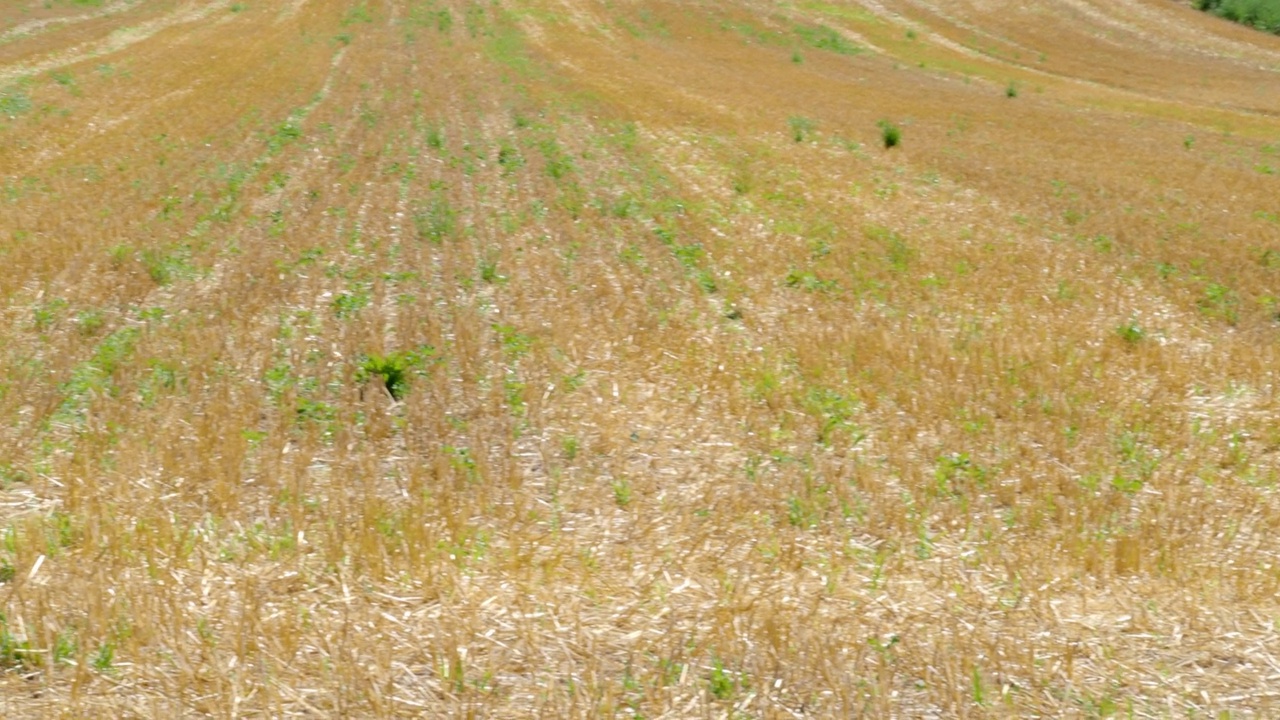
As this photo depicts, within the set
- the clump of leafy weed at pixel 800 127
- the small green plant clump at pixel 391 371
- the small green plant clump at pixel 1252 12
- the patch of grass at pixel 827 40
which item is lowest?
the patch of grass at pixel 827 40

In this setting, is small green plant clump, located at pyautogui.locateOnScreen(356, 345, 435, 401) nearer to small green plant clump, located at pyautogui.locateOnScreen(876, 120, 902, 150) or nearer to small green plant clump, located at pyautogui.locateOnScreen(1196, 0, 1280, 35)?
small green plant clump, located at pyautogui.locateOnScreen(876, 120, 902, 150)

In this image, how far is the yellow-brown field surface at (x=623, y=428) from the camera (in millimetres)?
4387

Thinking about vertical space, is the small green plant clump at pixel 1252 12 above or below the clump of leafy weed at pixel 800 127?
below

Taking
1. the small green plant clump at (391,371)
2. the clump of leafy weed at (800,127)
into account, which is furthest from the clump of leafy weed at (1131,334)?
the clump of leafy weed at (800,127)

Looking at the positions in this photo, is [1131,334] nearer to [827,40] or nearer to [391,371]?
[391,371]

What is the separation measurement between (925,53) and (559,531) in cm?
3624

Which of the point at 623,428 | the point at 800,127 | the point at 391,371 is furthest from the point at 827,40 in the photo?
the point at 623,428

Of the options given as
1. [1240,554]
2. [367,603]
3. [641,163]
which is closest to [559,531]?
[367,603]

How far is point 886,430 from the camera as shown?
7199mm

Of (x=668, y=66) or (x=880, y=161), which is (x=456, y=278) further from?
(x=668, y=66)

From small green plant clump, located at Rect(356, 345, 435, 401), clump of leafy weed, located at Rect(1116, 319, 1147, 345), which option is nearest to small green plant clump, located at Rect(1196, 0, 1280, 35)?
clump of leafy weed, located at Rect(1116, 319, 1147, 345)

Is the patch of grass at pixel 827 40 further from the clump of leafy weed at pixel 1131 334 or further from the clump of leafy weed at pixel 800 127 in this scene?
the clump of leafy weed at pixel 1131 334

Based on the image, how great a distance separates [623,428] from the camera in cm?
718

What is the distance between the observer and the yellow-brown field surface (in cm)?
439
